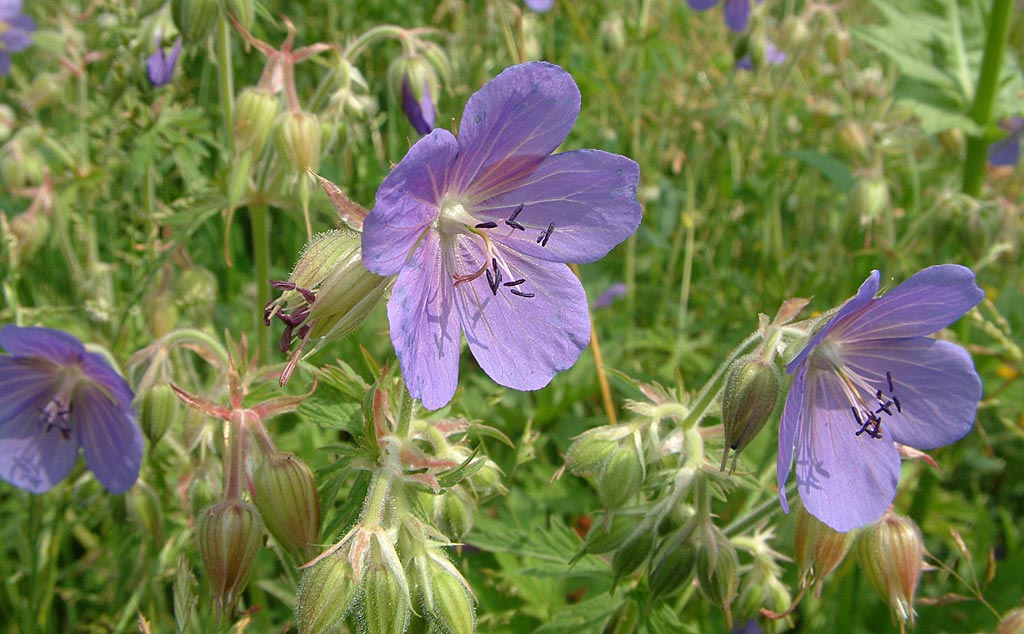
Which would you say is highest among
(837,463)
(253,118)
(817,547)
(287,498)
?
(253,118)

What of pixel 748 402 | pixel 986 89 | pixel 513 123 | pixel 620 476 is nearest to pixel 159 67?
pixel 513 123

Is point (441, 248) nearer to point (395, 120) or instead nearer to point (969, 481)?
point (395, 120)

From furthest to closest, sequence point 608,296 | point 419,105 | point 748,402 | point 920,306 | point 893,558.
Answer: point 608,296 < point 419,105 < point 893,558 < point 920,306 < point 748,402

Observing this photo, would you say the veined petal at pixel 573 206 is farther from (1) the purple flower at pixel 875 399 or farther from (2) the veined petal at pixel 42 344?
(2) the veined petal at pixel 42 344

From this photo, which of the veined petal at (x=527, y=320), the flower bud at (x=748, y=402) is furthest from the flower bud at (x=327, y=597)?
the flower bud at (x=748, y=402)

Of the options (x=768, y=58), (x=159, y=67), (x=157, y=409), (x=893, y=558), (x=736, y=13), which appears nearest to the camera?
(x=893, y=558)

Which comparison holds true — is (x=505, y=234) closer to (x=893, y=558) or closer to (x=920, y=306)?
(x=920, y=306)

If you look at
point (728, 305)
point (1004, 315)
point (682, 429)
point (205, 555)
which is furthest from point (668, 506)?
point (1004, 315)
